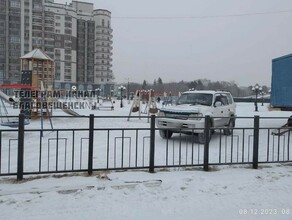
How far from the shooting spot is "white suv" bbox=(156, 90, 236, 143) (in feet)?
32.7

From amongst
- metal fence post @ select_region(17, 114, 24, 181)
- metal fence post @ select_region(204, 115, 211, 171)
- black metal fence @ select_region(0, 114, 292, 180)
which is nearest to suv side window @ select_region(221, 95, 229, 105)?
black metal fence @ select_region(0, 114, 292, 180)

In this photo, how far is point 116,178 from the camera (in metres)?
5.60

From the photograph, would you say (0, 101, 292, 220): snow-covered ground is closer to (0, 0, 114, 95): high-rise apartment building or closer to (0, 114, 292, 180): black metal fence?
(0, 114, 292, 180): black metal fence

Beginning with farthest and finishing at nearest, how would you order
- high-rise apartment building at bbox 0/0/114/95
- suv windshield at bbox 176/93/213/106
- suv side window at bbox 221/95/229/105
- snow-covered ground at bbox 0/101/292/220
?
high-rise apartment building at bbox 0/0/114/95 < suv side window at bbox 221/95/229/105 < suv windshield at bbox 176/93/213/106 < snow-covered ground at bbox 0/101/292/220

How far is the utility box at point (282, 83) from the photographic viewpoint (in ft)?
45.2

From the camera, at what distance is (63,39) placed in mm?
89312

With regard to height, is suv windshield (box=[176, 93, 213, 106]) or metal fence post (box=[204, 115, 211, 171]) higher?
suv windshield (box=[176, 93, 213, 106])

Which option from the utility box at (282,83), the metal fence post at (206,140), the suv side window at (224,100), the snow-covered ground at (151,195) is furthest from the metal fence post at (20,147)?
the utility box at (282,83)

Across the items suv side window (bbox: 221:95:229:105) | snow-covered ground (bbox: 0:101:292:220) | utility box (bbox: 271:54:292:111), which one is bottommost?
snow-covered ground (bbox: 0:101:292:220)

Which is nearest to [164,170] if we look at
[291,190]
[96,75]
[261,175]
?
[261,175]

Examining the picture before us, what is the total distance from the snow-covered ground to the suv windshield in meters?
5.42

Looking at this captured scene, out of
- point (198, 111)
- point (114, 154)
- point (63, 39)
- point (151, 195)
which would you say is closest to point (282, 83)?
point (198, 111)

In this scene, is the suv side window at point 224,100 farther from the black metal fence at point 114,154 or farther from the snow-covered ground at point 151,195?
the snow-covered ground at point 151,195

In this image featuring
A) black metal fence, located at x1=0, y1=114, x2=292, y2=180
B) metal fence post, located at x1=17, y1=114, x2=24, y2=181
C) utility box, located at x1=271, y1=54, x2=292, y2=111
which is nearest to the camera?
metal fence post, located at x1=17, y1=114, x2=24, y2=181
